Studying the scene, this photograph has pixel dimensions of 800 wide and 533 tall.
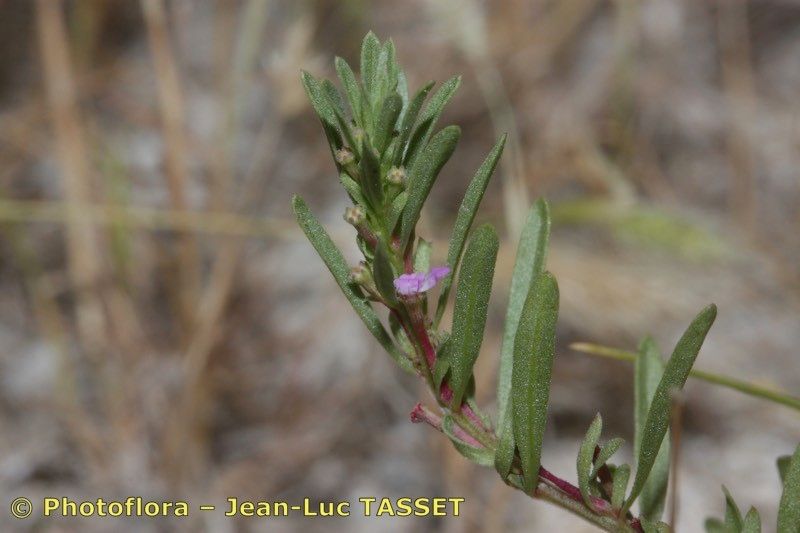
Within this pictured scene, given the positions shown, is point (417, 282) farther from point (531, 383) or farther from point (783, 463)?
point (783, 463)

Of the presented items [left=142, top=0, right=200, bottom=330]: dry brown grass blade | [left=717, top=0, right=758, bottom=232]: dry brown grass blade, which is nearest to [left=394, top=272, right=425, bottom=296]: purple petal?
[left=142, top=0, right=200, bottom=330]: dry brown grass blade

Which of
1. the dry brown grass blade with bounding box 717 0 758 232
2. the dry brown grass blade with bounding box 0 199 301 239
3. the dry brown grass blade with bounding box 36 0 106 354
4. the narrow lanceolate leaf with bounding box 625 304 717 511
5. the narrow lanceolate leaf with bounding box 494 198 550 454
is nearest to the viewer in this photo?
the narrow lanceolate leaf with bounding box 625 304 717 511

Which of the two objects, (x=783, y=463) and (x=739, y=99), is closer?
(x=783, y=463)

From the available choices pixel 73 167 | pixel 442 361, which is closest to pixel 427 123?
pixel 442 361

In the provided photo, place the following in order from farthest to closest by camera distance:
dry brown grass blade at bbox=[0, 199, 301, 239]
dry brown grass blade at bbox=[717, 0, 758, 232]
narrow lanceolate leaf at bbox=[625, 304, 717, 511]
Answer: dry brown grass blade at bbox=[717, 0, 758, 232] < dry brown grass blade at bbox=[0, 199, 301, 239] < narrow lanceolate leaf at bbox=[625, 304, 717, 511]

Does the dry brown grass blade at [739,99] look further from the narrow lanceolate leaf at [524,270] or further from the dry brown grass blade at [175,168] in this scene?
the narrow lanceolate leaf at [524,270]

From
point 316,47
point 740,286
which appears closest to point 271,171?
point 316,47

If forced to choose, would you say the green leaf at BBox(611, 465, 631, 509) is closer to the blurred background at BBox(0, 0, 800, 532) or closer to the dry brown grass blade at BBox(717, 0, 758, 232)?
the blurred background at BBox(0, 0, 800, 532)

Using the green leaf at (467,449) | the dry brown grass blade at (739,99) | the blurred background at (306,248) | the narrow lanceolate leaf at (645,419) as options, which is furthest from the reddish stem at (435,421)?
the dry brown grass blade at (739,99)
